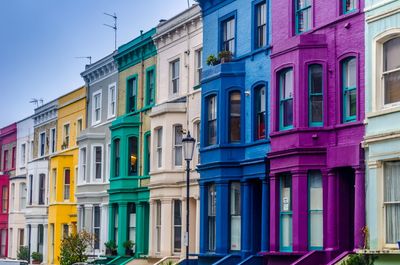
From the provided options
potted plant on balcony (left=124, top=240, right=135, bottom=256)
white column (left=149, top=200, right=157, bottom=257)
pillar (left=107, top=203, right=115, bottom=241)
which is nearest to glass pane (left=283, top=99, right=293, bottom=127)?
white column (left=149, top=200, right=157, bottom=257)

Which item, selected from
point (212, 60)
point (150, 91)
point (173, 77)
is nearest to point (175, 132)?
point (173, 77)

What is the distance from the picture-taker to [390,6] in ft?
95.2

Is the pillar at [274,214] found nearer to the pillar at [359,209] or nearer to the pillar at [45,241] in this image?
the pillar at [359,209]

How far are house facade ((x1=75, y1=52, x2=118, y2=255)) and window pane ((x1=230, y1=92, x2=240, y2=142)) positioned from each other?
15954 mm

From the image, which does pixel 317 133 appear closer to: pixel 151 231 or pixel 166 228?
pixel 166 228

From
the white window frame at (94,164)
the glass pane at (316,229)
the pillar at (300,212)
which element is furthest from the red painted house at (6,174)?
the glass pane at (316,229)

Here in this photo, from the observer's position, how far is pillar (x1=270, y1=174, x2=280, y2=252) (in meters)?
34.4

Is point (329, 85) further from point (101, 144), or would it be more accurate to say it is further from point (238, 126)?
point (101, 144)

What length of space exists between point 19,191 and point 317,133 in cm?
4140

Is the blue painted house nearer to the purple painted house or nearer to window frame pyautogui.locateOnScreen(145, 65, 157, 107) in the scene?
the purple painted house

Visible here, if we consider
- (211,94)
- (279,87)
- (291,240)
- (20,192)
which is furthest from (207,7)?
(20,192)

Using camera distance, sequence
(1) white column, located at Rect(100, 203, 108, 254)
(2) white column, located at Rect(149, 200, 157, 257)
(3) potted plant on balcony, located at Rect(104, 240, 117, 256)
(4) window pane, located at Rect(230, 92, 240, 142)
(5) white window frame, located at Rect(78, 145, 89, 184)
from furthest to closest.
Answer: (5) white window frame, located at Rect(78, 145, 89, 184) < (1) white column, located at Rect(100, 203, 108, 254) < (3) potted plant on balcony, located at Rect(104, 240, 117, 256) < (2) white column, located at Rect(149, 200, 157, 257) < (4) window pane, located at Rect(230, 92, 240, 142)

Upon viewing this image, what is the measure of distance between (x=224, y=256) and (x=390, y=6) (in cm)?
1308

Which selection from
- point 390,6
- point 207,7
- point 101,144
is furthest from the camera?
point 101,144
